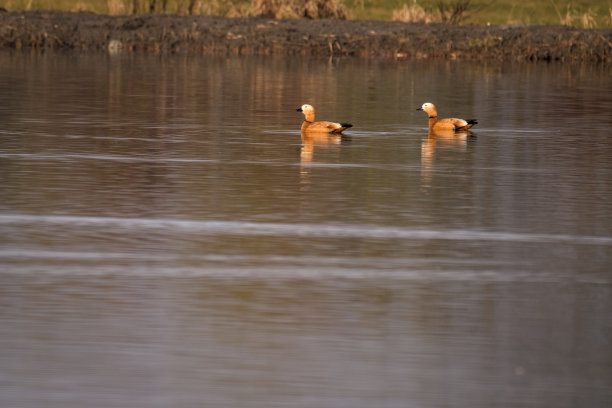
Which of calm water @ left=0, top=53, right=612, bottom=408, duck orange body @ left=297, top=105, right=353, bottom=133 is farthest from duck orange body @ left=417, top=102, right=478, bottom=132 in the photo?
duck orange body @ left=297, top=105, right=353, bottom=133

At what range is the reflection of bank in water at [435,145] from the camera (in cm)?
1666

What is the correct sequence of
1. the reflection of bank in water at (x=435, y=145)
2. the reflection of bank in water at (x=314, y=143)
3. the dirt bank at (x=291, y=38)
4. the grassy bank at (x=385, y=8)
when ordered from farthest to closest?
the grassy bank at (x=385, y=8) → the dirt bank at (x=291, y=38) → the reflection of bank in water at (x=314, y=143) → the reflection of bank in water at (x=435, y=145)

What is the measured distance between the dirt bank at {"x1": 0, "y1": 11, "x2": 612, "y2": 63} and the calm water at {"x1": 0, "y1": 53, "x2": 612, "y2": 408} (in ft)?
79.9

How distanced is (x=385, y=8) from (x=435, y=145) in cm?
4475

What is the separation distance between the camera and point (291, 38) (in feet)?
158

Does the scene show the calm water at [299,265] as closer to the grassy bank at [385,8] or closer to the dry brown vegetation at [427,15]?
the dry brown vegetation at [427,15]

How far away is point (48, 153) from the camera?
1756 cm

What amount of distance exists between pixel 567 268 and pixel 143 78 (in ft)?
77.8

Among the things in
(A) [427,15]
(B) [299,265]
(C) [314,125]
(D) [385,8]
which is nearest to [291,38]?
(A) [427,15]

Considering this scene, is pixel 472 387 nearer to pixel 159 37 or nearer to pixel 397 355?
pixel 397 355

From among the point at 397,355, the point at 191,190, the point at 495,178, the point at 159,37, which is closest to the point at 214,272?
the point at 397,355

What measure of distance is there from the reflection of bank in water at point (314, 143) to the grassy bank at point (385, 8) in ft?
107

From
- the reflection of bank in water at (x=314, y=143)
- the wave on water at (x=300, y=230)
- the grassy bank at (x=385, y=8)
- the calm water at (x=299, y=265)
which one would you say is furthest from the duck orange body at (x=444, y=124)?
the grassy bank at (x=385, y=8)

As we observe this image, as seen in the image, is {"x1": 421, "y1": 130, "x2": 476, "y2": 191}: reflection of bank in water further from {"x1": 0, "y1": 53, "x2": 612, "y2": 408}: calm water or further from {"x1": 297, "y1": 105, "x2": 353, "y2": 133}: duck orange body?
{"x1": 297, "y1": 105, "x2": 353, "y2": 133}: duck orange body
